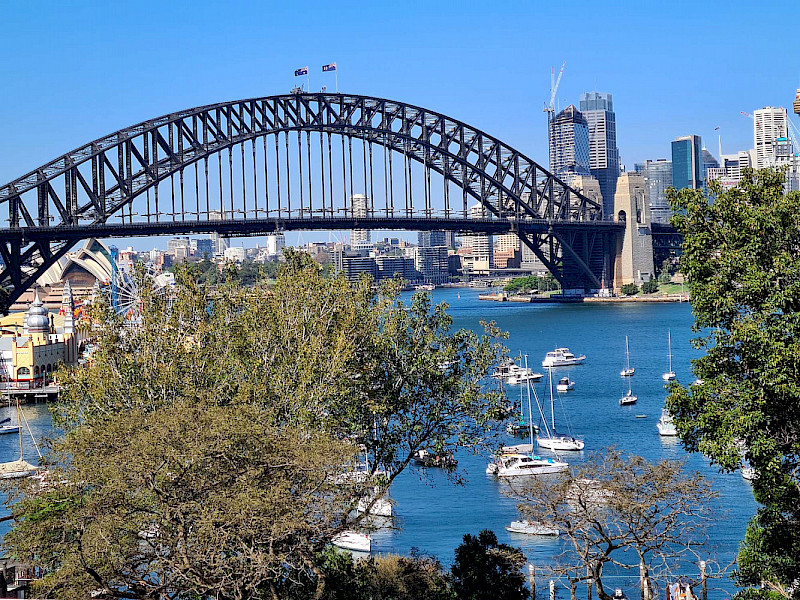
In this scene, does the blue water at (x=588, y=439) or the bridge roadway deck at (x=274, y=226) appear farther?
the bridge roadway deck at (x=274, y=226)

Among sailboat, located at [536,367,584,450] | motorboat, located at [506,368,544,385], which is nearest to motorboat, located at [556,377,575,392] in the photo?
motorboat, located at [506,368,544,385]

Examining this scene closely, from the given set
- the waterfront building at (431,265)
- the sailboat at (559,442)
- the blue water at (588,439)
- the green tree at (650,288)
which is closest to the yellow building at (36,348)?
the blue water at (588,439)

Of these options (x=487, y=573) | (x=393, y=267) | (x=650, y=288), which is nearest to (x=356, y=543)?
(x=487, y=573)

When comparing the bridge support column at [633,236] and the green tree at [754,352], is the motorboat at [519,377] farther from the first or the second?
the bridge support column at [633,236]

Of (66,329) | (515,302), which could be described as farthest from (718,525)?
(515,302)

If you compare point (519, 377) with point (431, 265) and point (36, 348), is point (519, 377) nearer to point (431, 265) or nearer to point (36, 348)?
point (36, 348)

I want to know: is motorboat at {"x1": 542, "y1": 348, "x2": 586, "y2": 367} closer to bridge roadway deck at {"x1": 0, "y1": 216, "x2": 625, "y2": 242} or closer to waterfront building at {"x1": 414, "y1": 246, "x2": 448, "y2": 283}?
bridge roadway deck at {"x1": 0, "y1": 216, "x2": 625, "y2": 242}
